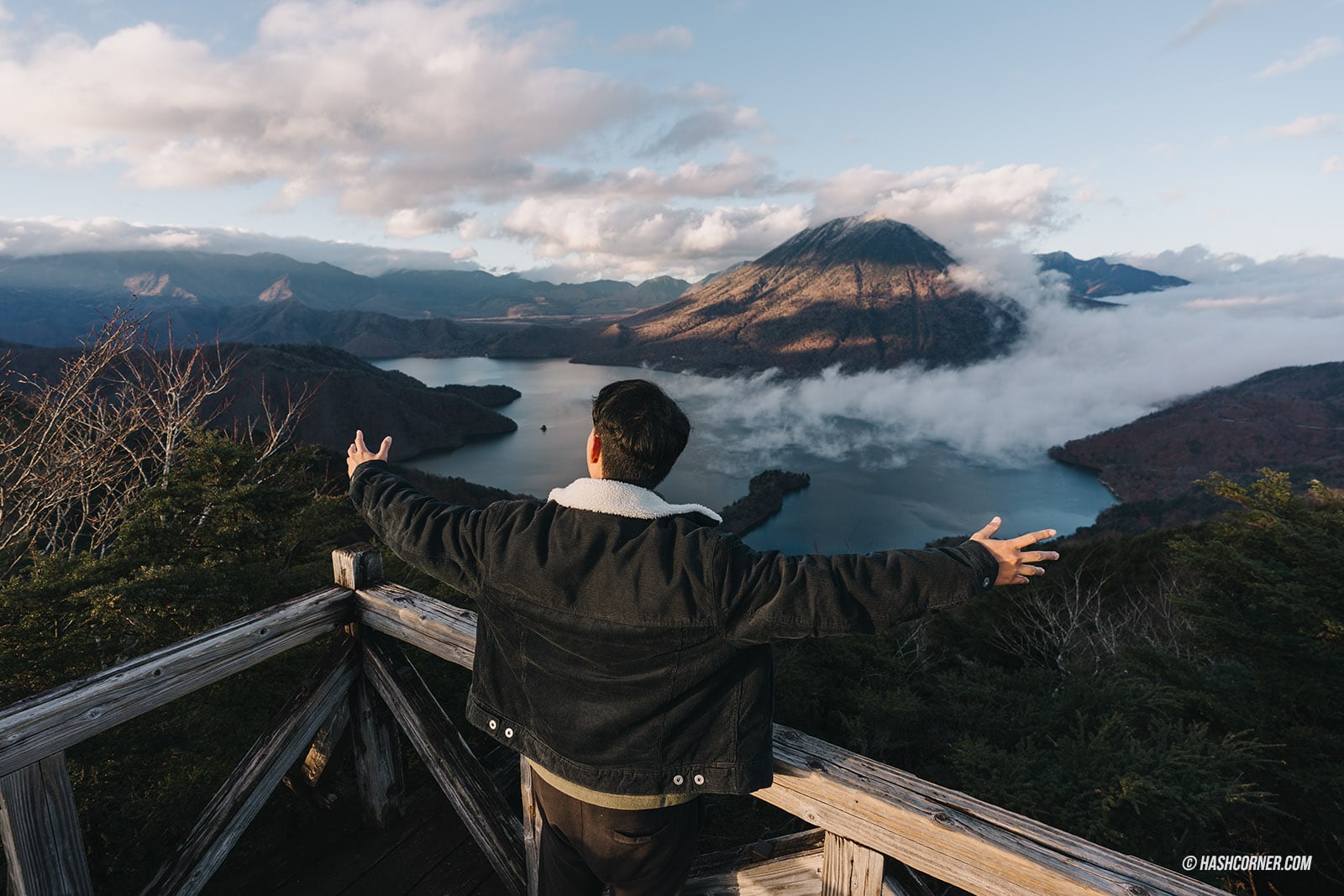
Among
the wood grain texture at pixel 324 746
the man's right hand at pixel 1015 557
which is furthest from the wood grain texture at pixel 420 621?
the man's right hand at pixel 1015 557

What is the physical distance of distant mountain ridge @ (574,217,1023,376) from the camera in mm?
159625

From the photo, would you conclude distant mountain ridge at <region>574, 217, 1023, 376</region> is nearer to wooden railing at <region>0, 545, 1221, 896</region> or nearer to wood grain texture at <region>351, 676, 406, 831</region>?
wood grain texture at <region>351, 676, 406, 831</region>

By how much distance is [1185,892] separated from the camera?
118cm

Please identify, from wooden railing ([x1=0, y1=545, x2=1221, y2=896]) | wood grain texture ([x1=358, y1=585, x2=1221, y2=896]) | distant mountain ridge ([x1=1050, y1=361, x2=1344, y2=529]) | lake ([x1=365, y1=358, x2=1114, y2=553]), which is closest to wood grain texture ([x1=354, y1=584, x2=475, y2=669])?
wooden railing ([x1=0, y1=545, x2=1221, y2=896])

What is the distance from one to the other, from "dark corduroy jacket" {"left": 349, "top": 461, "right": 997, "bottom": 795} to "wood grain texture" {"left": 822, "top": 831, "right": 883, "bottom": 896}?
381 mm

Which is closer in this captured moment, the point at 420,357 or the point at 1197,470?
the point at 1197,470

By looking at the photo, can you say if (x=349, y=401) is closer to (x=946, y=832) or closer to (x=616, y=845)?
(x=616, y=845)

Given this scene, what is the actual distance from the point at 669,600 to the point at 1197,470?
109 m

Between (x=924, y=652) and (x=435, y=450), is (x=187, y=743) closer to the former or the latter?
(x=924, y=652)

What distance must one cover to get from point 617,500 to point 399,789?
90.3 inches

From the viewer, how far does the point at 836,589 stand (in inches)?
49.1

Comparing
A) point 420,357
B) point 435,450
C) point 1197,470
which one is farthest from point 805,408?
point 420,357

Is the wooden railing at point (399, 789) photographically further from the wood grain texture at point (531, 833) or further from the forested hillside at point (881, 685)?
the forested hillside at point (881, 685)

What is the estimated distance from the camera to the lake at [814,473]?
6400 cm
